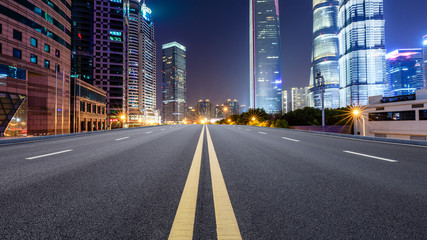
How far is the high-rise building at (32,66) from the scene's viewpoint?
85.9 ft

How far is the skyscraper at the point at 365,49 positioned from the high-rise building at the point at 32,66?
633 ft

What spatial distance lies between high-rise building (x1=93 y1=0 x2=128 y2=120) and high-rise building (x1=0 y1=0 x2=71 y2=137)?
4547 centimetres

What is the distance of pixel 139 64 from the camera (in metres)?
155

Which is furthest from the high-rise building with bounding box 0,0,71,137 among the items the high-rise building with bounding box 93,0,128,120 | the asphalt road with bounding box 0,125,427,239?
the high-rise building with bounding box 93,0,128,120

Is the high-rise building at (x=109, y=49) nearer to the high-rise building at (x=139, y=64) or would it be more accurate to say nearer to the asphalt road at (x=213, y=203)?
the high-rise building at (x=139, y=64)

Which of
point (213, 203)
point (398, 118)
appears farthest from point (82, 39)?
point (398, 118)

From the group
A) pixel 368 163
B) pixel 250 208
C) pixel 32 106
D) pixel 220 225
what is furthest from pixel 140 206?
pixel 32 106

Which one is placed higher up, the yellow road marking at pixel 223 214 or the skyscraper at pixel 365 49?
the skyscraper at pixel 365 49

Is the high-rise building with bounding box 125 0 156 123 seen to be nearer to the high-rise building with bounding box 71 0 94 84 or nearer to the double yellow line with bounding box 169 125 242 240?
the high-rise building with bounding box 71 0 94 84

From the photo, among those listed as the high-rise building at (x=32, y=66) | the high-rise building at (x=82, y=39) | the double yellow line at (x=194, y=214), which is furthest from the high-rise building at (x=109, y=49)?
the double yellow line at (x=194, y=214)

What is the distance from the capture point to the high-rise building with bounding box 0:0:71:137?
26188 millimetres

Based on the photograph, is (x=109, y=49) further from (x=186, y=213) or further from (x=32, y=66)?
(x=186, y=213)

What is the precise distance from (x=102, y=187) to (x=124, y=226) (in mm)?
1489

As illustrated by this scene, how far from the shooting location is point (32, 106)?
30.9 meters
